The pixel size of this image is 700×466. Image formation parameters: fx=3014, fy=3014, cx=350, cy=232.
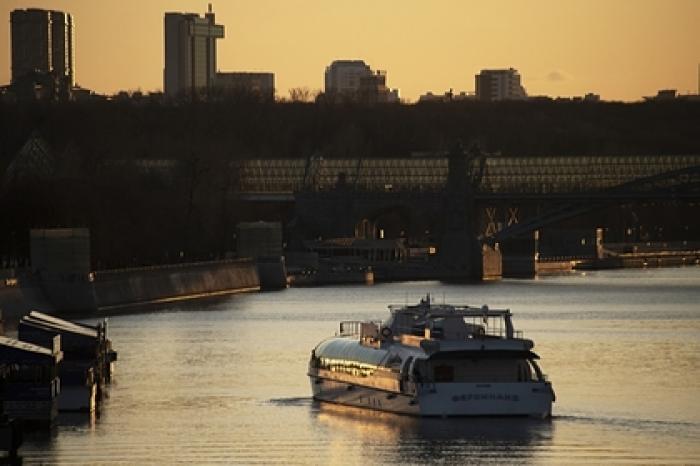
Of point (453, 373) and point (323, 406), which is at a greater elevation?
point (453, 373)

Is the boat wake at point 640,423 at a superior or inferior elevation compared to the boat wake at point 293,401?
inferior

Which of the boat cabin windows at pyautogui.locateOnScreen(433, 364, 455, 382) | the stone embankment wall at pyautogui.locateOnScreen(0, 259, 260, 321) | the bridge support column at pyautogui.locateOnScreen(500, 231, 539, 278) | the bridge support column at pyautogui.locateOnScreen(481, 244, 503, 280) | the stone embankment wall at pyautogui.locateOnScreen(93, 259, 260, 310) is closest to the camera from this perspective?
the boat cabin windows at pyautogui.locateOnScreen(433, 364, 455, 382)

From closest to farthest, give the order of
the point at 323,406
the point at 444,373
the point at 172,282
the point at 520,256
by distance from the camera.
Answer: the point at 444,373 < the point at 323,406 < the point at 172,282 < the point at 520,256

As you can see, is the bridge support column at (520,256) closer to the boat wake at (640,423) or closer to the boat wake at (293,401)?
the boat wake at (293,401)

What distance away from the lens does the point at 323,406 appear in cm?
6366

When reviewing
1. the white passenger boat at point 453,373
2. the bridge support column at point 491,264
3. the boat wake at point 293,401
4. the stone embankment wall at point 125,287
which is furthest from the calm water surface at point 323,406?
the bridge support column at point 491,264

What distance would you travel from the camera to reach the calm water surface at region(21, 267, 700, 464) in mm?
55594

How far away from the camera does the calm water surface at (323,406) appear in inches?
2189

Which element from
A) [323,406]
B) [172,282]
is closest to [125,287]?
[172,282]

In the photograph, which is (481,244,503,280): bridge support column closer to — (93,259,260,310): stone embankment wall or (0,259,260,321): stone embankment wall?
(93,259,260,310): stone embankment wall

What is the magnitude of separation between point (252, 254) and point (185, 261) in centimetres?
368

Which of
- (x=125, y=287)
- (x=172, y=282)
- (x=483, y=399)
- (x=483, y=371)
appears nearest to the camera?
(x=483, y=399)

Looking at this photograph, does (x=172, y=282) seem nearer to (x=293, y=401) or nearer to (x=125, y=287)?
(x=125, y=287)

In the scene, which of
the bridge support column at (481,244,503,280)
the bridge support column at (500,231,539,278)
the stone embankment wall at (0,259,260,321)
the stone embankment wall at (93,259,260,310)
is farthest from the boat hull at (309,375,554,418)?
the bridge support column at (500,231,539,278)
